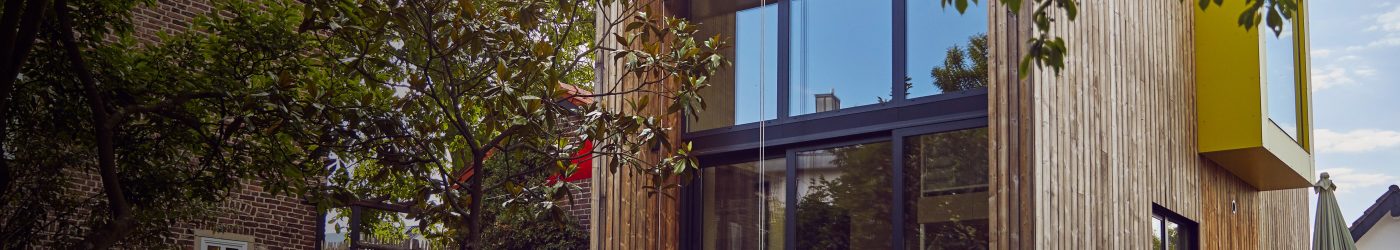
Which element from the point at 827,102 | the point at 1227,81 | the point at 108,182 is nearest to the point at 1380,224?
the point at 1227,81

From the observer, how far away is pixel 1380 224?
2125cm

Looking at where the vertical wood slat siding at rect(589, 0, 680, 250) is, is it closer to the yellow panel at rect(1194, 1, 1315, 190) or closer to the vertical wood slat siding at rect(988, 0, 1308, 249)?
the vertical wood slat siding at rect(988, 0, 1308, 249)

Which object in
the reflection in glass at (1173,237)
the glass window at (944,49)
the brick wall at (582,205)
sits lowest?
the reflection in glass at (1173,237)

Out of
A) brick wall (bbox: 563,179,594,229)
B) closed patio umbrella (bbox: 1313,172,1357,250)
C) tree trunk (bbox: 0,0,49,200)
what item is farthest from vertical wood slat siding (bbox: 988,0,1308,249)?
brick wall (bbox: 563,179,594,229)

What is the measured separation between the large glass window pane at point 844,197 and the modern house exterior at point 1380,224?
506 inches

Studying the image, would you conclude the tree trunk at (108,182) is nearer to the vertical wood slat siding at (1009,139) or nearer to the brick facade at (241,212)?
the vertical wood slat siding at (1009,139)

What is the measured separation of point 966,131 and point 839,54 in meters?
1.30

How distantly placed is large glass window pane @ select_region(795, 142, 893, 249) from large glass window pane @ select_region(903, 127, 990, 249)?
0.22 metres

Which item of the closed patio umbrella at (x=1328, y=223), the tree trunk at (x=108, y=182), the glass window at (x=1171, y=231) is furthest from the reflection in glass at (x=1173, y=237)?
the tree trunk at (x=108, y=182)

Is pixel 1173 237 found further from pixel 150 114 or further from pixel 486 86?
pixel 150 114

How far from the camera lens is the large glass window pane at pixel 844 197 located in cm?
1002

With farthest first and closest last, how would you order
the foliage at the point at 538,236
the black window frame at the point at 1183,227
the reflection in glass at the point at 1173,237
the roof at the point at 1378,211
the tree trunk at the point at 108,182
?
the roof at the point at 1378,211 → the foliage at the point at 538,236 → the reflection in glass at the point at 1173,237 → the black window frame at the point at 1183,227 → the tree trunk at the point at 108,182

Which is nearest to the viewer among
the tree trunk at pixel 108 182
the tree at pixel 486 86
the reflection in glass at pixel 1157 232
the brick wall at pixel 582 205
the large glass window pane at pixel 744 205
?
the tree trunk at pixel 108 182

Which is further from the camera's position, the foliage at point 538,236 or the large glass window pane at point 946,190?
the foliage at point 538,236
